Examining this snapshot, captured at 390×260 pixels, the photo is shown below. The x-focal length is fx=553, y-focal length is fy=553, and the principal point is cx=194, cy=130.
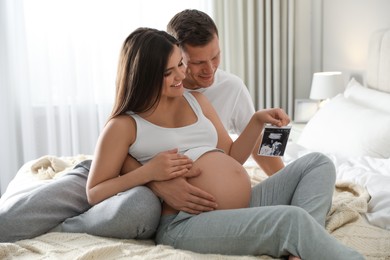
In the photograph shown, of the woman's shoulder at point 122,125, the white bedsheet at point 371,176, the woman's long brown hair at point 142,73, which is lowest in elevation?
the white bedsheet at point 371,176

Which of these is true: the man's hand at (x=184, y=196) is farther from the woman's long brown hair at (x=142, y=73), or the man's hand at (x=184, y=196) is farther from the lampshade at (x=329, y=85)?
the lampshade at (x=329, y=85)

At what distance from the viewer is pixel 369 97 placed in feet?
10.3

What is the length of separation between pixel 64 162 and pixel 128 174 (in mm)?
1060

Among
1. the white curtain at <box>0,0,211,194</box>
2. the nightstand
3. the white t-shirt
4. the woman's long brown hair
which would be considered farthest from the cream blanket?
the white curtain at <box>0,0,211,194</box>

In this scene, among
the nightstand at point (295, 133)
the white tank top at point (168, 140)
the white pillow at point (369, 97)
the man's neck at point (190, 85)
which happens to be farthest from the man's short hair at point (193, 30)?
the nightstand at point (295, 133)

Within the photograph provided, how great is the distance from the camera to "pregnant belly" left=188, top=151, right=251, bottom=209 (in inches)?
64.7

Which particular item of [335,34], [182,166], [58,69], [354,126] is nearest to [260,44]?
[335,34]

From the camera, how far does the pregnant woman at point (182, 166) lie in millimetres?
1448

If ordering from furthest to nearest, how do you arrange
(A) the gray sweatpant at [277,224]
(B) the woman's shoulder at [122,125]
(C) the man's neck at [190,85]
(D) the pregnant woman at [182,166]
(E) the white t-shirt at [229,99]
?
1. (E) the white t-shirt at [229,99]
2. (C) the man's neck at [190,85]
3. (B) the woman's shoulder at [122,125]
4. (D) the pregnant woman at [182,166]
5. (A) the gray sweatpant at [277,224]

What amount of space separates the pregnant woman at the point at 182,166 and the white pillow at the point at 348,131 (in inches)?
39.1

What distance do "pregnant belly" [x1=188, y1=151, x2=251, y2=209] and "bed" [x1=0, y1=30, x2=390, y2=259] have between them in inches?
9.2

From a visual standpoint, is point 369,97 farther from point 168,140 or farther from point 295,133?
point 168,140

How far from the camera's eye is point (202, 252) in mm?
1463

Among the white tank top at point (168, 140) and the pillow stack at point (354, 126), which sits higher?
the white tank top at point (168, 140)
